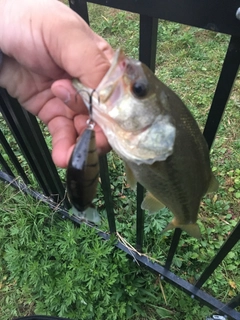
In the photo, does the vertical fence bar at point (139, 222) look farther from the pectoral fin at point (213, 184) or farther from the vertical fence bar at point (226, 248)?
the pectoral fin at point (213, 184)

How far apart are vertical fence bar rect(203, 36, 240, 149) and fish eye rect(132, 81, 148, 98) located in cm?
24

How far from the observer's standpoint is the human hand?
0.82m

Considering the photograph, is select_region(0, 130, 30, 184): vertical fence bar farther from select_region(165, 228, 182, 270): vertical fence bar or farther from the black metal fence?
select_region(165, 228, 182, 270): vertical fence bar

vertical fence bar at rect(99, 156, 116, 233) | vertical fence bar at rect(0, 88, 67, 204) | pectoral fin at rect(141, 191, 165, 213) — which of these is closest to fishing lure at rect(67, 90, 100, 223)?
pectoral fin at rect(141, 191, 165, 213)

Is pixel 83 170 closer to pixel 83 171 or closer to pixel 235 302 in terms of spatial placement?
pixel 83 171

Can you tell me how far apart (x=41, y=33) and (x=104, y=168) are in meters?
0.65

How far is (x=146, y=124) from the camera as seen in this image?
0.75 meters

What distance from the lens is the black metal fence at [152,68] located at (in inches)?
30.7

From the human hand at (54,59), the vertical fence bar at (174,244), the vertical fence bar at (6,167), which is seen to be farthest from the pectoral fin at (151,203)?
the vertical fence bar at (6,167)

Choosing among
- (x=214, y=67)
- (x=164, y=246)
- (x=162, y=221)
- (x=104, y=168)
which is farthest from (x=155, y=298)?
(x=214, y=67)

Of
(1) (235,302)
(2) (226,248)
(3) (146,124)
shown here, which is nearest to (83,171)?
(3) (146,124)

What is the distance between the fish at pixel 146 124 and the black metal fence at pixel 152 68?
174mm

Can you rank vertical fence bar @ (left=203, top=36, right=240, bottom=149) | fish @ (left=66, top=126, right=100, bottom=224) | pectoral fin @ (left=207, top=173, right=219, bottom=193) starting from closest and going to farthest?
fish @ (left=66, top=126, right=100, bottom=224), vertical fence bar @ (left=203, top=36, right=240, bottom=149), pectoral fin @ (left=207, top=173, right=219, bottom=193)

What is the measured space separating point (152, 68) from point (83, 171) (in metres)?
0.45
